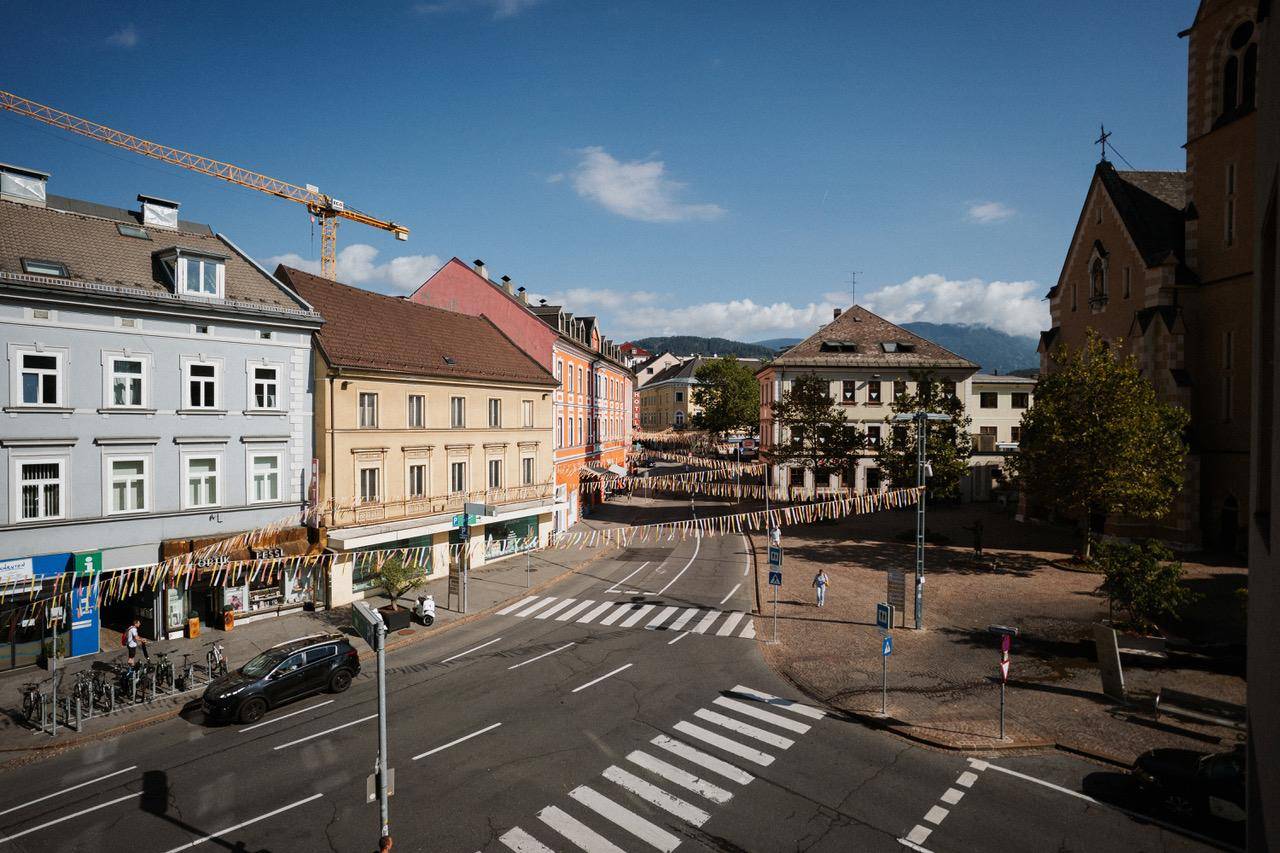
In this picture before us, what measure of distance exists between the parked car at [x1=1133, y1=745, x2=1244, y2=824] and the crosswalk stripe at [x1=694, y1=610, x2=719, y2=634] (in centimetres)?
1383

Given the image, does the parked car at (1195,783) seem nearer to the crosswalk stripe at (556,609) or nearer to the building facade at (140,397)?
the crosswalk stripe at (556,609)

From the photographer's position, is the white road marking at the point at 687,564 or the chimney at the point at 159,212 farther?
the white road marking at the point at 687,564

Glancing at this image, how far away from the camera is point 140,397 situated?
2309 cm

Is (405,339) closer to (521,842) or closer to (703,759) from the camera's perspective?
(703,759)

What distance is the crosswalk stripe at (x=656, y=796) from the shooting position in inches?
502

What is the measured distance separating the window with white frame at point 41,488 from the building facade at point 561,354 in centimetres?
2450

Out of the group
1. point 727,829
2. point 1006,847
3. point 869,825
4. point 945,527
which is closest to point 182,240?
point 727,829

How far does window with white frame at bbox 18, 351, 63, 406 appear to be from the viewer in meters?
20.8

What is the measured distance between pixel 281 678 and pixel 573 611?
12.1 metres

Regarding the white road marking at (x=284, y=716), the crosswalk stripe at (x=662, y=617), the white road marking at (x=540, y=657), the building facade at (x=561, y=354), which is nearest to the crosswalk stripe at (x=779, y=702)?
the white road marking at (x=540, y=657)

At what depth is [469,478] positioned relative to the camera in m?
34.6

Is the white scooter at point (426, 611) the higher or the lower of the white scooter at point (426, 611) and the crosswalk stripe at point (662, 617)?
the higher

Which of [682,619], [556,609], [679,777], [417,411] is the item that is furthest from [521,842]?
[417,411]

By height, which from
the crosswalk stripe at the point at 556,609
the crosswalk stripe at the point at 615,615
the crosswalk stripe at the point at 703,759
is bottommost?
the crosswalk stripe at the point at 556,609
